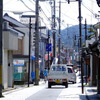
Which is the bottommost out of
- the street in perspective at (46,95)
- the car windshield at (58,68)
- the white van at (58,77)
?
the street in perspective at (46,95)

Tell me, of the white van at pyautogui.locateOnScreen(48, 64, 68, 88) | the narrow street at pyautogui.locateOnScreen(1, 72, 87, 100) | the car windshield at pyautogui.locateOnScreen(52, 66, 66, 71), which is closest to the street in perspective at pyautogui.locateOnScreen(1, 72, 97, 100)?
the narrow street at pyautogui.locateOnScreen(1, 72, 87, 100)

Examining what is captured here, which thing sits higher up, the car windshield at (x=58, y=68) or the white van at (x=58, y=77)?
the car windshield at (x=58, y=68)

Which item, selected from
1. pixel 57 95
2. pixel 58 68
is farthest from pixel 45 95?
pixel 58 68

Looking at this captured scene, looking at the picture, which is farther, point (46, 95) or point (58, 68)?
point (58, 68)

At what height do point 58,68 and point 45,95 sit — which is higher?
point 58,68

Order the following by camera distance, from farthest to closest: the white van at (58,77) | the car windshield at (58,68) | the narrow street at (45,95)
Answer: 1. the car windshield at (58,68)
2. the white van at (58,77)
3. the narrow street at (45,95)

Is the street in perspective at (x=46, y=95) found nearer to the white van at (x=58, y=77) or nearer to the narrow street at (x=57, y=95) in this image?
the narrow street at (x=57, y=95)

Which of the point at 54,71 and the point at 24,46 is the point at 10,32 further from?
the point at 24,46

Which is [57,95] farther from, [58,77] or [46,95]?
[58,77]

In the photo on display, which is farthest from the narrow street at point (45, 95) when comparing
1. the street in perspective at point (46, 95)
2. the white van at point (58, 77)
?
the white van at point (58, 77)

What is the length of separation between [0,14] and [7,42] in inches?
293

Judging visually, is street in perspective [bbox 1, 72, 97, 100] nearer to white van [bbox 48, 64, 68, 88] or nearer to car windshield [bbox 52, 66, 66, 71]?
white van [bbox 48, 64, 68, 88]

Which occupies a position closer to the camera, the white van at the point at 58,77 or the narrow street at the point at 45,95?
the narrow street at the point at 45,95

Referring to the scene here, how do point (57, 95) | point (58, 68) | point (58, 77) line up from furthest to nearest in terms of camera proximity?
point (58, 68) → point (58, 77) → point (57, 95)
